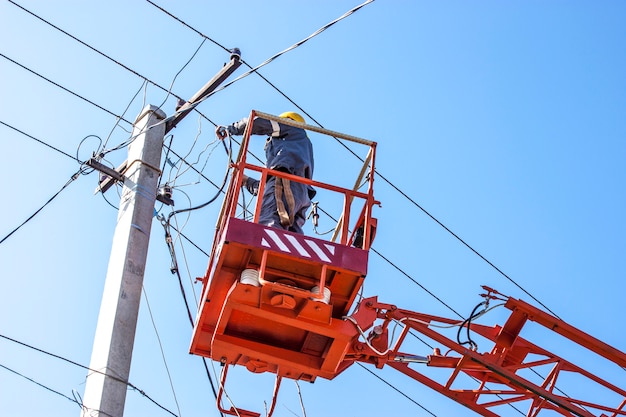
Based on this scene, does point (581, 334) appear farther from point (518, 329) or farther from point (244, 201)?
point (244, 201)

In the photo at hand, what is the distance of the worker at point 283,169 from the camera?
29.3 feet

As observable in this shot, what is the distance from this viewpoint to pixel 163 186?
9.80 m

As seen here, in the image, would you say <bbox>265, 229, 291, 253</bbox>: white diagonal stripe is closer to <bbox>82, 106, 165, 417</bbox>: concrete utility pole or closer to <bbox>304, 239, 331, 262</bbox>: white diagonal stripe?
<bbox>304, 239, 331, 262</bbox>: white diagonal stripe

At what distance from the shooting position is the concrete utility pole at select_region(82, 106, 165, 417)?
303 inches

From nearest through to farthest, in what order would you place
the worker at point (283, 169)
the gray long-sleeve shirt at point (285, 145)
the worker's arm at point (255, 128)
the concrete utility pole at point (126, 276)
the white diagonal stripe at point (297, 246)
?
the concrete utility pole at point (126, 276), the white diagonal stripe at point (297, 246), the worker at point (283, 169), the gray long-sleeve shirt at point (285, 145), the worker's arm at point (255, 128)

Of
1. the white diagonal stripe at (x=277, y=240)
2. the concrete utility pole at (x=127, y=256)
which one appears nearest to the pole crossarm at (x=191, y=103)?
the concrete utility pole at (x=127, y=256)

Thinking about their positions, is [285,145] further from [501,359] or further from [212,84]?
[501,359]

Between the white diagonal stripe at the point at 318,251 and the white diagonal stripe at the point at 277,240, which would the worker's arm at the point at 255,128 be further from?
the white diagonal stripe at the point at 318,251

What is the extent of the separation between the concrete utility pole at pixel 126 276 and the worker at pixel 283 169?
755 mm

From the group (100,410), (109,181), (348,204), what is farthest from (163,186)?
(100,410)

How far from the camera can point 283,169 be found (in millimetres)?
9258

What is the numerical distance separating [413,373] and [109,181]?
382cm

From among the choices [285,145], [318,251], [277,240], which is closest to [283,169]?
[285,145]

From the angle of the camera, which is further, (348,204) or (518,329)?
(518,329)
